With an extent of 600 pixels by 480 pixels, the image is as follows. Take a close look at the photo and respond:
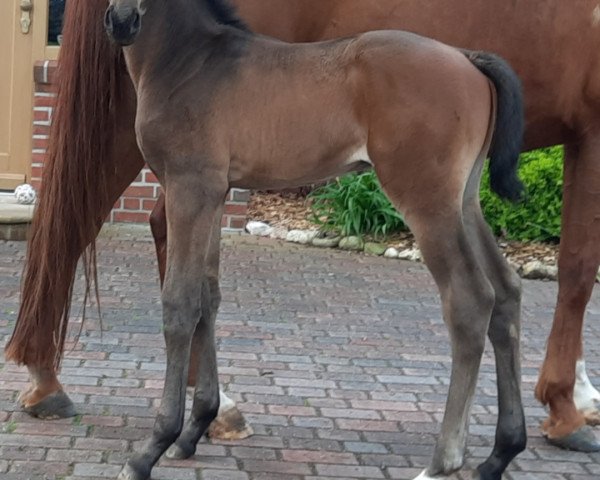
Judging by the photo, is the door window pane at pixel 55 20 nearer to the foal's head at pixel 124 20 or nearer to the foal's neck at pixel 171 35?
the foal's neck at pixel 171 35

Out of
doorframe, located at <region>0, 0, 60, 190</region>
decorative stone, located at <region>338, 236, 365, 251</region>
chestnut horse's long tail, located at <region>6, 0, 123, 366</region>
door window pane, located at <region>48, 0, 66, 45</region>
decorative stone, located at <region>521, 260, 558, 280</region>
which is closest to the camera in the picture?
chestnut horse's long tail, located at <region>6, 0, 123, 366</region>

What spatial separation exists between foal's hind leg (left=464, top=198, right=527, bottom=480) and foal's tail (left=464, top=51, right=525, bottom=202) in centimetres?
19

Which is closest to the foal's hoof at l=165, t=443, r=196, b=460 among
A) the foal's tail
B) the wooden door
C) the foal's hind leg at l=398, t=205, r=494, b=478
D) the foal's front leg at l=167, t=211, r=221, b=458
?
the foal's front leg at l=167, t=211, r=221, b=458

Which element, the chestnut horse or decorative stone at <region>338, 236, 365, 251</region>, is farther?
decorative stone at <region>338, 236, 365, 251</region>

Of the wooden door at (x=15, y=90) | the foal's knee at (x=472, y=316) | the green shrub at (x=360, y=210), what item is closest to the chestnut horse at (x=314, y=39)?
the foal's knee at (x=472, y=316)

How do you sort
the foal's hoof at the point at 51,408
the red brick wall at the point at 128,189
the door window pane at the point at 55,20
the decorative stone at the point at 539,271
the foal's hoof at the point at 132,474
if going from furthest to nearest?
the door window pane at the point at 55,20 < the red brick wall at the point at 128,189 < the decorative stone at the point at 539,271 < the foal's hoof at the point at 51,408 < the foal's hoof at the point at 132,474

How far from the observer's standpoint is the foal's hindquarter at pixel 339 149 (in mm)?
3287

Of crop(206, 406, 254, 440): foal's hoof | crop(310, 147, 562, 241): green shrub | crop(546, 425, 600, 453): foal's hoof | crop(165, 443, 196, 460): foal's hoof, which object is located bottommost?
crop(310, 147, 562, 241): green shrub

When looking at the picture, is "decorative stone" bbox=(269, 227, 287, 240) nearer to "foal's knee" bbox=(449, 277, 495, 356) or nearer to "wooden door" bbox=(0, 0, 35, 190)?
"wooden door" bbox=(0, 0, 35, 190)

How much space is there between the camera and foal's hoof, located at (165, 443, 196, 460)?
12.6ft

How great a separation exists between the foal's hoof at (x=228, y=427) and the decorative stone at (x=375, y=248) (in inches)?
184

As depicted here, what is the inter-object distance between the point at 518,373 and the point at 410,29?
1.43m

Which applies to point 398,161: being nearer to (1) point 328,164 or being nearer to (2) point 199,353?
(1) point 328,164

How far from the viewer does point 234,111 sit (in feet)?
11.2
